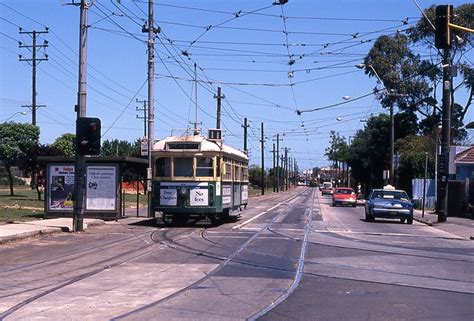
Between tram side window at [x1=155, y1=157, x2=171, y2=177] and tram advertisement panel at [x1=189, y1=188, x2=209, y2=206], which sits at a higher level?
tram side window at [x1=155, y1=157, x2=171, y2=177]

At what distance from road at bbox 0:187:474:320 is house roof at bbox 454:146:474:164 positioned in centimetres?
3234

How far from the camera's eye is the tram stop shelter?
28.4m

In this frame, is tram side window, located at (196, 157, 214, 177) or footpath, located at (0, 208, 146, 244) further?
tram side window, located at (196, 157, 214, 177)

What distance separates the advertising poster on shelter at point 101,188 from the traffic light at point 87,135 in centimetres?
576

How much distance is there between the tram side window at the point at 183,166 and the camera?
25594mm

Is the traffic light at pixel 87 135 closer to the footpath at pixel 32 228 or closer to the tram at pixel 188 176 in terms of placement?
the footpath at pixel 32 228

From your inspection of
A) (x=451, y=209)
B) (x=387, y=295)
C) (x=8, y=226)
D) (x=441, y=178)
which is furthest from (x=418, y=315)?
(x=451, y=209)

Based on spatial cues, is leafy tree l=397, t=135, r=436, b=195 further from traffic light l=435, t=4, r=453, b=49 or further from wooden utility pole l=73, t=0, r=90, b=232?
wooden utility pole l=73, t=0, r=90, b=232

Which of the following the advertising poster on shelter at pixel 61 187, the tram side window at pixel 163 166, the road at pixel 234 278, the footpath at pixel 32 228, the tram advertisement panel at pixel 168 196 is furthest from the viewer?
the advertising poster on shelter at pixel 61 187

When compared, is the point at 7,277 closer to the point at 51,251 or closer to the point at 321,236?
the point at 51,251

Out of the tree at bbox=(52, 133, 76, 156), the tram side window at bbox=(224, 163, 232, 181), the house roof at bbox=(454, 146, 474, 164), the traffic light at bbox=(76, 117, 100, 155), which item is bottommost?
the tram side window at bbox=(224, 163, 232, 181)

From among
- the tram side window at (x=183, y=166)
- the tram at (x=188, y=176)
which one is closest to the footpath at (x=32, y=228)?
the tram at (x=188, y=176)

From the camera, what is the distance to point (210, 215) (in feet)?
88.5

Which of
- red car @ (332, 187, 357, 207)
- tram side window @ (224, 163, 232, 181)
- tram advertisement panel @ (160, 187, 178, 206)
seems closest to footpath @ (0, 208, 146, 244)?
tram advertisement panel @ (160, 187, 178, 206)
